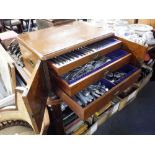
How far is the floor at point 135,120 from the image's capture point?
116 cm

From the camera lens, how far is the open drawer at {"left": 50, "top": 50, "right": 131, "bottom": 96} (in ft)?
2.11

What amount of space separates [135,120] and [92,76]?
0.73 meters

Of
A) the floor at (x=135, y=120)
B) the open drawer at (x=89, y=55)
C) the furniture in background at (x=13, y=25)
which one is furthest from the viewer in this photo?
the furniture in background at (x=13, y=25)

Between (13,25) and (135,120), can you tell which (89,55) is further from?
(13,25)

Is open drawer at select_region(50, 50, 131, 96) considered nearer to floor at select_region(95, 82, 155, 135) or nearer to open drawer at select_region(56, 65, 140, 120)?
open drawer at select_region(56, 65, 140, 120)

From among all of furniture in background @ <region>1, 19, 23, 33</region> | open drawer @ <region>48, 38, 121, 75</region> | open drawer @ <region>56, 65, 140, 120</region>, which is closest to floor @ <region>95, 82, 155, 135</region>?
open drawer @ <region>56, 65, 140, 120</region>

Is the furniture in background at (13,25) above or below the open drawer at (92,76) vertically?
above

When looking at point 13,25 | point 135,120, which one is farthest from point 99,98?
point 13,25

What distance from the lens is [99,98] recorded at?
0.71 meters

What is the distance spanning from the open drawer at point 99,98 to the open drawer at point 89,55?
0.35 ft

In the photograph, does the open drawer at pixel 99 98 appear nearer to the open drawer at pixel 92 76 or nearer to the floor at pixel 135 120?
the open drawer at pixel 92 76

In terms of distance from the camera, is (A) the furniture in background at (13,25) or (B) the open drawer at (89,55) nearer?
(B) the open drawer at (89,55)

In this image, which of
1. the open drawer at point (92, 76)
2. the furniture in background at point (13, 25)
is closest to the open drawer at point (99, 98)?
the open drawer at point (92, 76)
